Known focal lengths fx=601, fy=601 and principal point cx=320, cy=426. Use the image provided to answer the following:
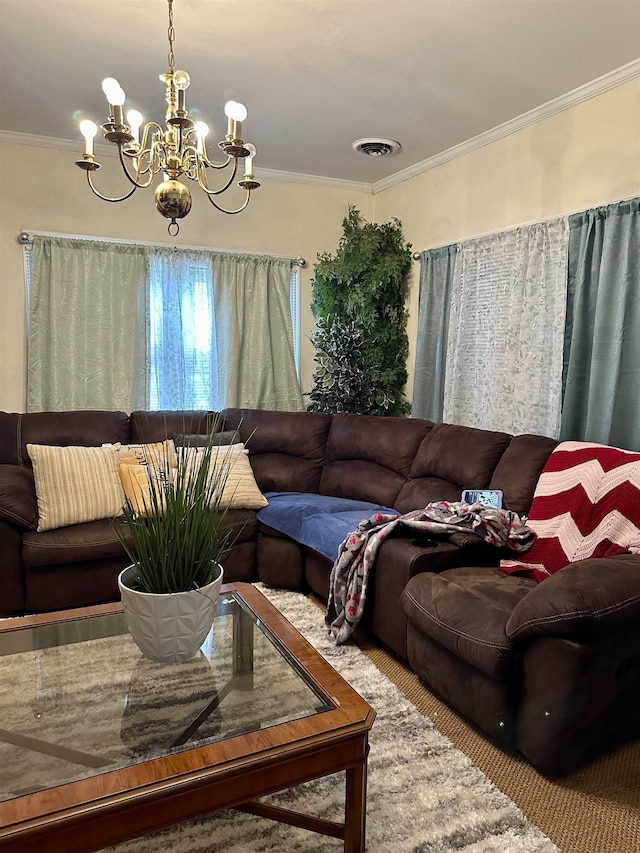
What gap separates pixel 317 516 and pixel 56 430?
5.26ft

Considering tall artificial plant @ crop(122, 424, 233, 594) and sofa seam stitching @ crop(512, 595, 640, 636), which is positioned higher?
tall artificial plant @ crop(122, 424, 233, 594)

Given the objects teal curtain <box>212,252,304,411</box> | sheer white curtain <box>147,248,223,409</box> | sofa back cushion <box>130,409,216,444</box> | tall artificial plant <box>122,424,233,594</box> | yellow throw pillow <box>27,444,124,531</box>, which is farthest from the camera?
teal curtain <box>212,252,304,411</box>

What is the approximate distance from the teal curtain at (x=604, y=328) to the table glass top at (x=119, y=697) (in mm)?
1973

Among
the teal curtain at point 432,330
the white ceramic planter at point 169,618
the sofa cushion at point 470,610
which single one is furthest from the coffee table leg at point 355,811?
the teal curtain at point 432,330

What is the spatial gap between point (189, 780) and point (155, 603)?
1.51 feet

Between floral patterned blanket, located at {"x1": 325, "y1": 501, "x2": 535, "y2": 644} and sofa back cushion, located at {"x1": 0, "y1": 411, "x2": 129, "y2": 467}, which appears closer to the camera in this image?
floral patterned blanket, located at {"x1": 325, "y1": 501, "x2": 535, "y2": 644}

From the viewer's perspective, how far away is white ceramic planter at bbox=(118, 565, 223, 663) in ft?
5.17

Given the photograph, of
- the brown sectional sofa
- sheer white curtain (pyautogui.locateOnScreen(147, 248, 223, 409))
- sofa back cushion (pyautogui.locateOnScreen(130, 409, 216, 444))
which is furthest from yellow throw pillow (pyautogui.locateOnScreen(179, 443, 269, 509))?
sheer white curtain (pyautogui.locateOnScreen(147, 248, 223, 409))

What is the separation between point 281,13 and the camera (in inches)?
94.6

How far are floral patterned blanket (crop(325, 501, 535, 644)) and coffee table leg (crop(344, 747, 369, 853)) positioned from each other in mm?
1204

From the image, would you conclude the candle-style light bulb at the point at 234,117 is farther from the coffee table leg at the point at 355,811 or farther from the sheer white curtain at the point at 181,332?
the sheer white curtain at the point at 181,332

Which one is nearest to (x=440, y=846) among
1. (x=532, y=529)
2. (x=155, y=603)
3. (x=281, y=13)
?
(x=155, y=603)

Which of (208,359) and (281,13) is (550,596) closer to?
(281,13)

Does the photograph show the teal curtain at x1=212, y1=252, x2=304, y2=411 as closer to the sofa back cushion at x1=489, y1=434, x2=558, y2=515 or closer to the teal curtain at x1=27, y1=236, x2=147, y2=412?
the teal curtain at x1=27, y1=236, x2=147, y2=412
